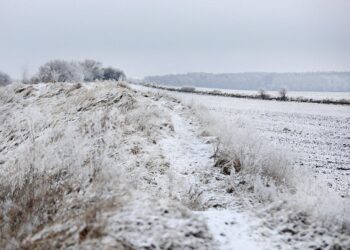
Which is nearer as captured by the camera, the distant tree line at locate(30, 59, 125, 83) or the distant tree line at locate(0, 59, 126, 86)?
the distant tree line at locate(30, 59, 125, 83)

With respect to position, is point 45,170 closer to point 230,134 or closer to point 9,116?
point 230,134

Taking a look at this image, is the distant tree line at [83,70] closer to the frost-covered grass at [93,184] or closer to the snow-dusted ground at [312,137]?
the snow-dusted ground at [312,137]

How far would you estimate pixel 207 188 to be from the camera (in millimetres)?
7309

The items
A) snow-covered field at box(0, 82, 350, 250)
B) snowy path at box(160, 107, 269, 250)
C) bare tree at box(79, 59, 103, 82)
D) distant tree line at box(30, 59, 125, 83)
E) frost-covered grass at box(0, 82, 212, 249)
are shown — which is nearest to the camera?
frost-covered grass at box(0, 82, 212, 249)

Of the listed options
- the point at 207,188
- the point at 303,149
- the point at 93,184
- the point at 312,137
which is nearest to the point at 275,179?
the point at 207,188

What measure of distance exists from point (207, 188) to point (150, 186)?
1.06 metres

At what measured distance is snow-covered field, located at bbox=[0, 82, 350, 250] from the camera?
4.68 metres

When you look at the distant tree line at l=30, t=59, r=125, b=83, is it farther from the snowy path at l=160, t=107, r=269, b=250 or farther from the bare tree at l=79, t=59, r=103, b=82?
the snowy path at l=160, t=107, r=269, b=250

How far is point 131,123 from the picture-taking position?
1087cm

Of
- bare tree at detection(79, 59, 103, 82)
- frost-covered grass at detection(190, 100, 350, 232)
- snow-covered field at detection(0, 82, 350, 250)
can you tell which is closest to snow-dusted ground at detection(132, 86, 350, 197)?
snow-covered field at detection(0, 82, 350, 250)

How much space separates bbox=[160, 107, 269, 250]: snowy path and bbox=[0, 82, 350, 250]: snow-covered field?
2 centimetres

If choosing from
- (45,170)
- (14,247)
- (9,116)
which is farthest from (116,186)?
(9,116)

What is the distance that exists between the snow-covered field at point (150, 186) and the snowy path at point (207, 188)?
0.02 m

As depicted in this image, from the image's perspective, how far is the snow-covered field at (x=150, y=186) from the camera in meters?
4.68
